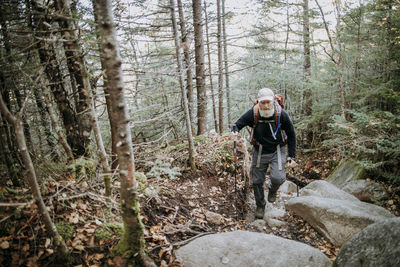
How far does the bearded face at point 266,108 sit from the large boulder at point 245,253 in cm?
260

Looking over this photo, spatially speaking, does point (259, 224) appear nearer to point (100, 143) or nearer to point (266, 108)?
point (266, 108)

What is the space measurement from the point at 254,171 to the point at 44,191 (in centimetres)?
427

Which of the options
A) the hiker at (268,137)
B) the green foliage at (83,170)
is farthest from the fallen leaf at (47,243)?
the hiker at (268,137)

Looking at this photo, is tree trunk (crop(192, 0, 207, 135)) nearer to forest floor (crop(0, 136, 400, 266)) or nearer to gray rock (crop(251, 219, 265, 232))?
forest floor (crop(0, 136, 400, 266))

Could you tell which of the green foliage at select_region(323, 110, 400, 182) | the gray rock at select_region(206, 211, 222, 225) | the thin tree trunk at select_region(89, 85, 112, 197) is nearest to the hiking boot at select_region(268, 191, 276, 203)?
the gray rock at select_region(206, 211, 222, 225)

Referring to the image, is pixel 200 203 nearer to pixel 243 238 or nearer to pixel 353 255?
pixel 243 238

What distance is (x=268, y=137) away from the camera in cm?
495

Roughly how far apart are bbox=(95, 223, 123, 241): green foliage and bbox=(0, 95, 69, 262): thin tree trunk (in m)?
0.52

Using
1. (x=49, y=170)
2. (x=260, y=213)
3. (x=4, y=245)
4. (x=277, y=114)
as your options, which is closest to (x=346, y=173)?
(x=260, y=213)

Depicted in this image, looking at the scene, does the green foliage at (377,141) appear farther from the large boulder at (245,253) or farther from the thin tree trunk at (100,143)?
the thin tree trunk at (100,143)

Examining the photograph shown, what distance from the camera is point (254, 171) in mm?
5227

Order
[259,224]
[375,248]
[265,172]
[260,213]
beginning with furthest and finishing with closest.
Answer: [260,213] < [265,172] < [259,224] < [375,248]

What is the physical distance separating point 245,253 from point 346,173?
5.89 m

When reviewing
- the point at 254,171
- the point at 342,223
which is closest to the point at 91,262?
the point at 254,171
